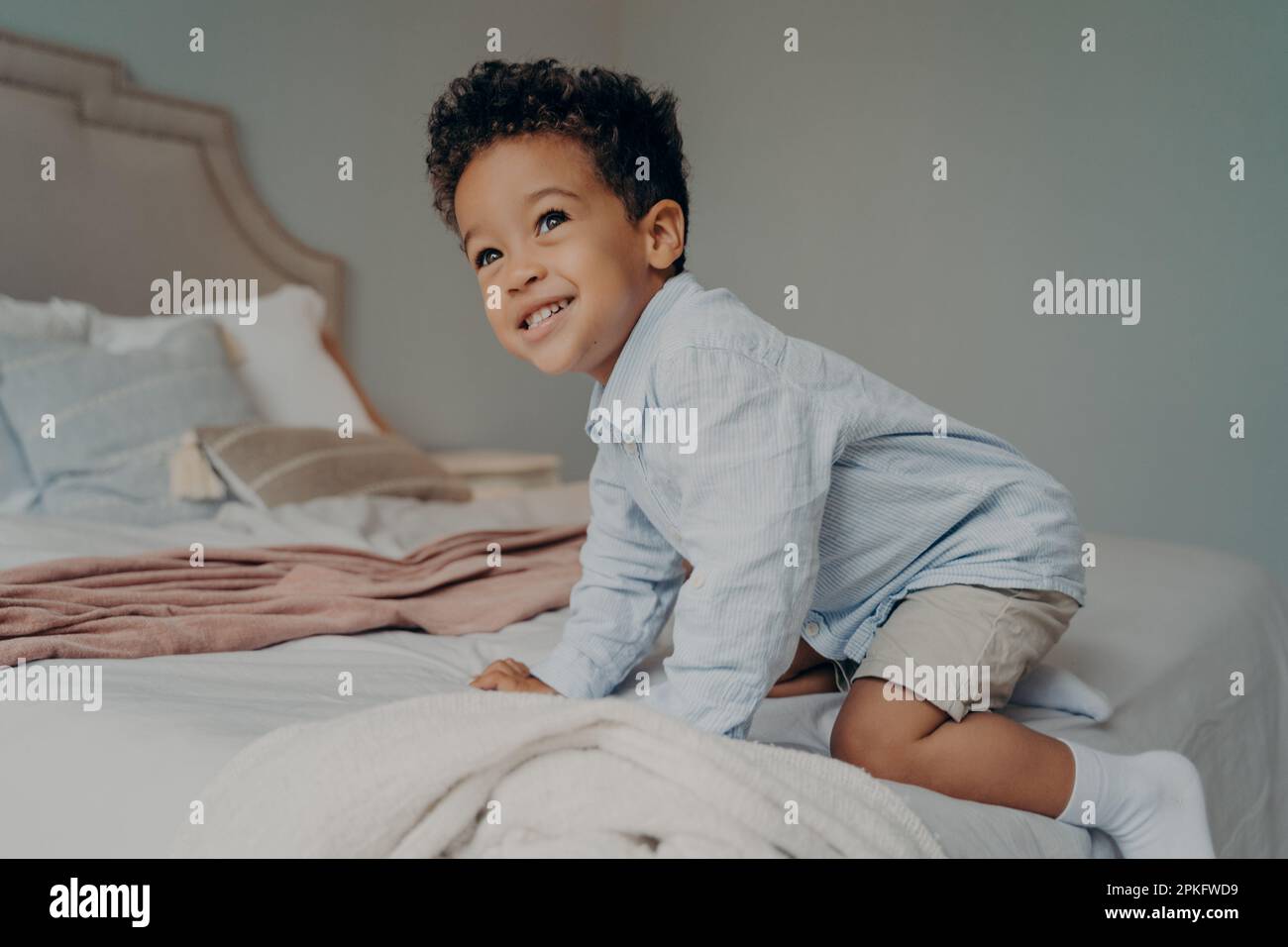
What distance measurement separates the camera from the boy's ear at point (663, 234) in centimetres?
121

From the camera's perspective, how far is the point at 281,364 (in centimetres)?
271

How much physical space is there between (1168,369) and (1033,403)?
1.34ft

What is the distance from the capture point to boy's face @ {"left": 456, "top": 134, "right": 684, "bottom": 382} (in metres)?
1.13

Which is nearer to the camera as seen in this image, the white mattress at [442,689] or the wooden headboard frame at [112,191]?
the white mattress at [442,689]

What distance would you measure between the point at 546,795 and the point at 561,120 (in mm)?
731

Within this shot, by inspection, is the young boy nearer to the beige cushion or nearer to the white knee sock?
the white knee sock

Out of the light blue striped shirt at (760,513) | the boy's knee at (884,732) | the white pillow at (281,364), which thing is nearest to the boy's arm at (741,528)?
the light blue striped shirt at (760,513)

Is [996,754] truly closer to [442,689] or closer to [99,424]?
[442,689]

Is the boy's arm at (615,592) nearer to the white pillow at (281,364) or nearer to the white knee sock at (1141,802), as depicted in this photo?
the white knee sock at (1141,802)

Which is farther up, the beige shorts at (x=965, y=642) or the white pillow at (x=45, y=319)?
the white pillow at (x=45, y=319)

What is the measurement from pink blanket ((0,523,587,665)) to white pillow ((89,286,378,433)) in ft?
3.19

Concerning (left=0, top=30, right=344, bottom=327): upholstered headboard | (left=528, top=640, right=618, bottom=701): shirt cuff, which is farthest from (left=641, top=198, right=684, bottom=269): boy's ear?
(left=0, top=30, right=344, bottom=327): upholstered headboard

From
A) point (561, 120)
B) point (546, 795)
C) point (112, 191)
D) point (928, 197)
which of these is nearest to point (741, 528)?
point (546, 795)

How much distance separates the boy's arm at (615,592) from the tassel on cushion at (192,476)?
1.14m
